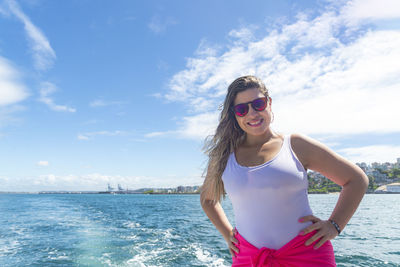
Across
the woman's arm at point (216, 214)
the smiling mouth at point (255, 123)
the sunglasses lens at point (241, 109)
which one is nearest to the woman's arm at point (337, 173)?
the smiling mouth at point (255, 123)

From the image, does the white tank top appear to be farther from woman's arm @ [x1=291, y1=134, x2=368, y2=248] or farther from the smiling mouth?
the smiling mouth

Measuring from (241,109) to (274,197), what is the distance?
0.64m

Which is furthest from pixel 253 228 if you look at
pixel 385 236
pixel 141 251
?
pixel 385 236

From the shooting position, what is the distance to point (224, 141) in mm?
2043

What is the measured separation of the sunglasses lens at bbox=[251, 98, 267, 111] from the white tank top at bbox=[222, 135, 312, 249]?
0.28 metres

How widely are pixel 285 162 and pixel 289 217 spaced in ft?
1.05

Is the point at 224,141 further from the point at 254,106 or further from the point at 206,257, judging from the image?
the point at 206,257

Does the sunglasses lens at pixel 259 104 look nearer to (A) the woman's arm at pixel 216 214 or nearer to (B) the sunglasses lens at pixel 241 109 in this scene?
(B) the sunglasses lens at pixel 241 109

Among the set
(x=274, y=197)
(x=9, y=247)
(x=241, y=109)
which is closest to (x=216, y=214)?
(x=274, y=197)

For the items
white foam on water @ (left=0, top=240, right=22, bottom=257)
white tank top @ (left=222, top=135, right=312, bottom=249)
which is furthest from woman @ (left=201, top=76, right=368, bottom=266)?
white foam on water @ (left=0, top=240, right=22, bottom=257)

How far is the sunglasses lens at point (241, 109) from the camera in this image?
71.9 inches

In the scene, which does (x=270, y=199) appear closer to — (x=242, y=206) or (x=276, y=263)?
(x=242, y=206)

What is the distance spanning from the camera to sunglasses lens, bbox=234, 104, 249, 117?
1.83 meters

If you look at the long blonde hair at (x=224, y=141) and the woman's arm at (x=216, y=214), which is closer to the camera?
Answer: the long blonde hair at (x=224, y=141)
